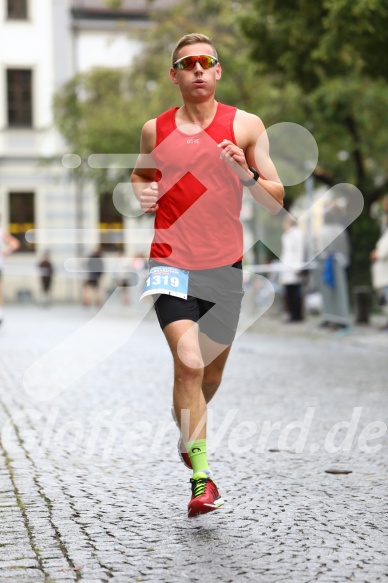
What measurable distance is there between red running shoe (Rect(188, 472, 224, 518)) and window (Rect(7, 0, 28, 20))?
39385 millimetres

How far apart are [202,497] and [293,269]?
16221mm

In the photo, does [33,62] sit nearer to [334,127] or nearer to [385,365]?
[334,127]

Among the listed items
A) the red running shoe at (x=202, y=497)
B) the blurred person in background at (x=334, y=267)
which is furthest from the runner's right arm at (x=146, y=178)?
the blurred person in background at (x=334, y=267)

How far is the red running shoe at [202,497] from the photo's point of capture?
5.07 metres

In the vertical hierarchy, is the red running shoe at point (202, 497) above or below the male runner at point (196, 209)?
below

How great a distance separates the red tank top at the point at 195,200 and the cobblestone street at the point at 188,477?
3.66 feet

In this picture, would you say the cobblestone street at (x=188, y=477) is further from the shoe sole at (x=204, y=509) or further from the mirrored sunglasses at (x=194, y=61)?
the mirrored sunglasses at (x=194, y=61)

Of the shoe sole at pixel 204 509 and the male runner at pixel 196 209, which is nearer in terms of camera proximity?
the shoe sole at pixel 204 509

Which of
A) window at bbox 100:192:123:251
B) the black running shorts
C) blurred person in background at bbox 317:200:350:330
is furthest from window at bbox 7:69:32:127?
the black running shorts

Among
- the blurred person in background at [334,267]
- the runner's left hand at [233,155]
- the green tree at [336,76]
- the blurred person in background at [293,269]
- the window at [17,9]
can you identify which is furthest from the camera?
the window at [17,9]

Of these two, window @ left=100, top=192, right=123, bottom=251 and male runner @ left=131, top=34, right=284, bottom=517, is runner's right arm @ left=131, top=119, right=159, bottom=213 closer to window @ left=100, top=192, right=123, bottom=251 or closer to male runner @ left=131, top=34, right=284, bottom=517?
male runner @ left=131, top=34, right=284, bottom=517

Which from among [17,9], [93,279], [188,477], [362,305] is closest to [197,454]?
[188,477]

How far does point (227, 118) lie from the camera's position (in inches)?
214

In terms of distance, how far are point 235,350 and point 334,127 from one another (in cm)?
942
